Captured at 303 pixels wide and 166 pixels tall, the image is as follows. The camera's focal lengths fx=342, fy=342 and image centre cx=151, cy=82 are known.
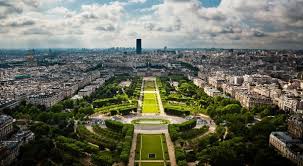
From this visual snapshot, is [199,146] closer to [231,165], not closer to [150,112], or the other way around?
[231,165]

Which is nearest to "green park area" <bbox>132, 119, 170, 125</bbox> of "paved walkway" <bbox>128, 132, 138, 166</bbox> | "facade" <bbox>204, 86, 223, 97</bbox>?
"paved walkway" <bbox>128, 132, 138, 166</bbox>

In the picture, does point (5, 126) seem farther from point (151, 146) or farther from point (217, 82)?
point (217, 82)

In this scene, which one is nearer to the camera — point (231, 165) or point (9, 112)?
point (231, 165)

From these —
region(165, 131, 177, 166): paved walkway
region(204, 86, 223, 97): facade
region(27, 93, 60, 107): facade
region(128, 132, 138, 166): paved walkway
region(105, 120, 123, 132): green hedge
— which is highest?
region(27, 93, 60, 107): facade

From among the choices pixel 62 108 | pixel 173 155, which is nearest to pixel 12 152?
pixel 173 155

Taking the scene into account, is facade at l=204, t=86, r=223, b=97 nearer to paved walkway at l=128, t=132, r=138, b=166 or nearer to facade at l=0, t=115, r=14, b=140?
paved walkway at l=128, t=132, r=138, b=166

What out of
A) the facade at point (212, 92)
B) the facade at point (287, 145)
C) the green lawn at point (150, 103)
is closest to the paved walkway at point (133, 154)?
the facade at point (287, 145)
